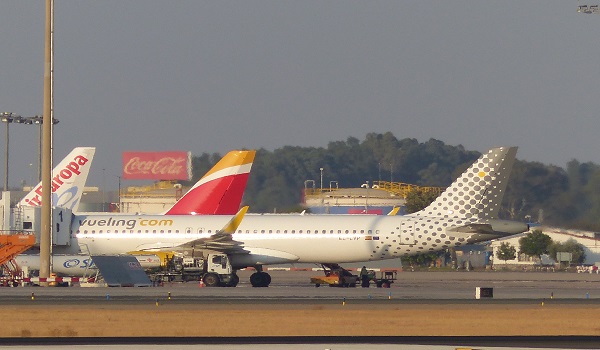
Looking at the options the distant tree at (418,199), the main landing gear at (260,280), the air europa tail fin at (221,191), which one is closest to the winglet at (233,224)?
the main landing gear at (260,280)

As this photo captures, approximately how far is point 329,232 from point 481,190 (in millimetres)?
6933

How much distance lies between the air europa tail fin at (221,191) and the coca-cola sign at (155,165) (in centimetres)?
4705

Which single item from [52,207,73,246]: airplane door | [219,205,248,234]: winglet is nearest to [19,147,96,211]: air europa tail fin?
[52,207,73,246]: airplane door

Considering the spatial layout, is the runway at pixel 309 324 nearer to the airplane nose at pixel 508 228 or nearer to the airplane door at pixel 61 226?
the airplane nose at pixel 508 228

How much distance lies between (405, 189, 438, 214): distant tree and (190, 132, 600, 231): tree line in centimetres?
750

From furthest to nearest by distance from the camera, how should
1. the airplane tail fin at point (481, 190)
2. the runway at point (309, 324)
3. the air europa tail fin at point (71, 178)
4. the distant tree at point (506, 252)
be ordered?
the distant tree at point (506, 252)
the air europa tail fin at point (71, 178)
the airplane tail fin at point (481, 190)
the runway at point (309, 324)

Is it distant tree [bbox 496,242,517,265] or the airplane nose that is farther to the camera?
distant tree [bbox 496,242,517,265]

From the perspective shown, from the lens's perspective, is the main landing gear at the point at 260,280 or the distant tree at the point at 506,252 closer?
the main landing gear at the point at 260,280

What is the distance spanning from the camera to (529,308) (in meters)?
22.7

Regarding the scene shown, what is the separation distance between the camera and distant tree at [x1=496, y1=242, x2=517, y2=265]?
8944cm

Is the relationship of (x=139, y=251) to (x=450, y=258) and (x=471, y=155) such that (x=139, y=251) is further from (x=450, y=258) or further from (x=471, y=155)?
(x=471, y=155)

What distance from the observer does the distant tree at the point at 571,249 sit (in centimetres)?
8419

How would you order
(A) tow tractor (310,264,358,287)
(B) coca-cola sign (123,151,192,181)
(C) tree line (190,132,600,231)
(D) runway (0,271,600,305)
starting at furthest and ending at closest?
(B) coca-cola sign (123,151,192,181), (C) tree line (190,132,600,231), (A) tow tractor (310,264,358,287), (D) runway (0,271,600,305)

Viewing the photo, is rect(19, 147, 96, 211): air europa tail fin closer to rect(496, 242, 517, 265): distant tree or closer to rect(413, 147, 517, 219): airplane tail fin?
rect(413, 147, 517, 219): airplane tail fin
